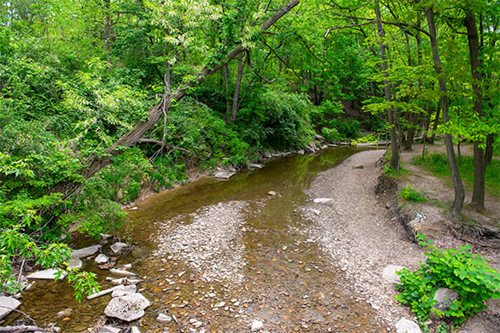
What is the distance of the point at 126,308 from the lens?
4.91 m

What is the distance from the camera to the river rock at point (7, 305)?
473cm

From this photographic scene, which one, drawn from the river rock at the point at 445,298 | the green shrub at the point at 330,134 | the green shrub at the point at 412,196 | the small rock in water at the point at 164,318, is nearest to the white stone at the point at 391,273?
the river rock at the point at 445,298

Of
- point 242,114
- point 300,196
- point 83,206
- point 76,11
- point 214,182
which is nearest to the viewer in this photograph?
point 83,206

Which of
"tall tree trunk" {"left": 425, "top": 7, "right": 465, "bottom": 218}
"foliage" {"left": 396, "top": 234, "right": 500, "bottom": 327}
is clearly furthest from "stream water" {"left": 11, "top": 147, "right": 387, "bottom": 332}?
"tall tree trunk" {"left": 425, "top": 7, "right": 465, "bottom": 218}

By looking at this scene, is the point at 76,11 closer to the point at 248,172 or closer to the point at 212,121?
the point at 212,121

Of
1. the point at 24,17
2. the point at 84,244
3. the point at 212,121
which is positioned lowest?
the point at 84,244

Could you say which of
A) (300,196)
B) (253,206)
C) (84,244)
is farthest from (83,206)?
(300,196)

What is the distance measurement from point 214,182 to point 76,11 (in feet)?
40.5

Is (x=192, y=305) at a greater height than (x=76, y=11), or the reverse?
(x=76, y=11)

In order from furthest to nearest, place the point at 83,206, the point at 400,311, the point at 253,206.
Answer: the point at 253,206 → the point at 83,206 → the point at 400,311

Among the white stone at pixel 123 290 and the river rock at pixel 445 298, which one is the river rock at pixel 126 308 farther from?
the river rock at pixel 445 298

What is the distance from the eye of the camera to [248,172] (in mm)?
15688

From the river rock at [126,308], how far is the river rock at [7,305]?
1524 millimetres

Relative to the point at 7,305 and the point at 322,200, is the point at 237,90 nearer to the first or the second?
the point at 322,200
